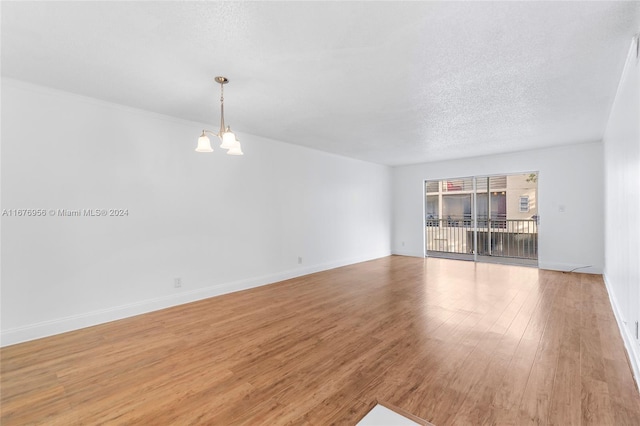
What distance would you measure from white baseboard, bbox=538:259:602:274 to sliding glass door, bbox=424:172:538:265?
1.34 metres

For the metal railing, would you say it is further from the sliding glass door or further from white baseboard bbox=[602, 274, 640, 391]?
white baseboard bbox=[602, 274, 640, 391]

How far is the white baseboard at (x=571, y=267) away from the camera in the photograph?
5.35 metres

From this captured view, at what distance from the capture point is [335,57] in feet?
7.75

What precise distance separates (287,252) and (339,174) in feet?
7.44

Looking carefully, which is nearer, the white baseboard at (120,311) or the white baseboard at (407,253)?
the white baseboard at (120,311)

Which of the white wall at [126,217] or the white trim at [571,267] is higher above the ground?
the white wall at [126,217]

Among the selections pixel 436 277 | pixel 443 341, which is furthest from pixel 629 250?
pixel 436 277

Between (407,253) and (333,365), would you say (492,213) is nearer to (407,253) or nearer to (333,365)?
(407,253)

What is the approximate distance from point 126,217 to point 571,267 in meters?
7.64

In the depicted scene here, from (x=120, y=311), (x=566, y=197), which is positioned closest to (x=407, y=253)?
(x=566, y=197)

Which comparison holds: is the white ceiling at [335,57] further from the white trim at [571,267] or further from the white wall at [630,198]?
the white trim at [571,267]

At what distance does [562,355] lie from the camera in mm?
2430

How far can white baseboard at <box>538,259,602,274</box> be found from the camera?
535cm

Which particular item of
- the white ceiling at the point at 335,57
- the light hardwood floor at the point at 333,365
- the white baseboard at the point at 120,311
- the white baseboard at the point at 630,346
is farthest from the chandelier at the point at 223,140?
the white baseboard at the point at 630,346
